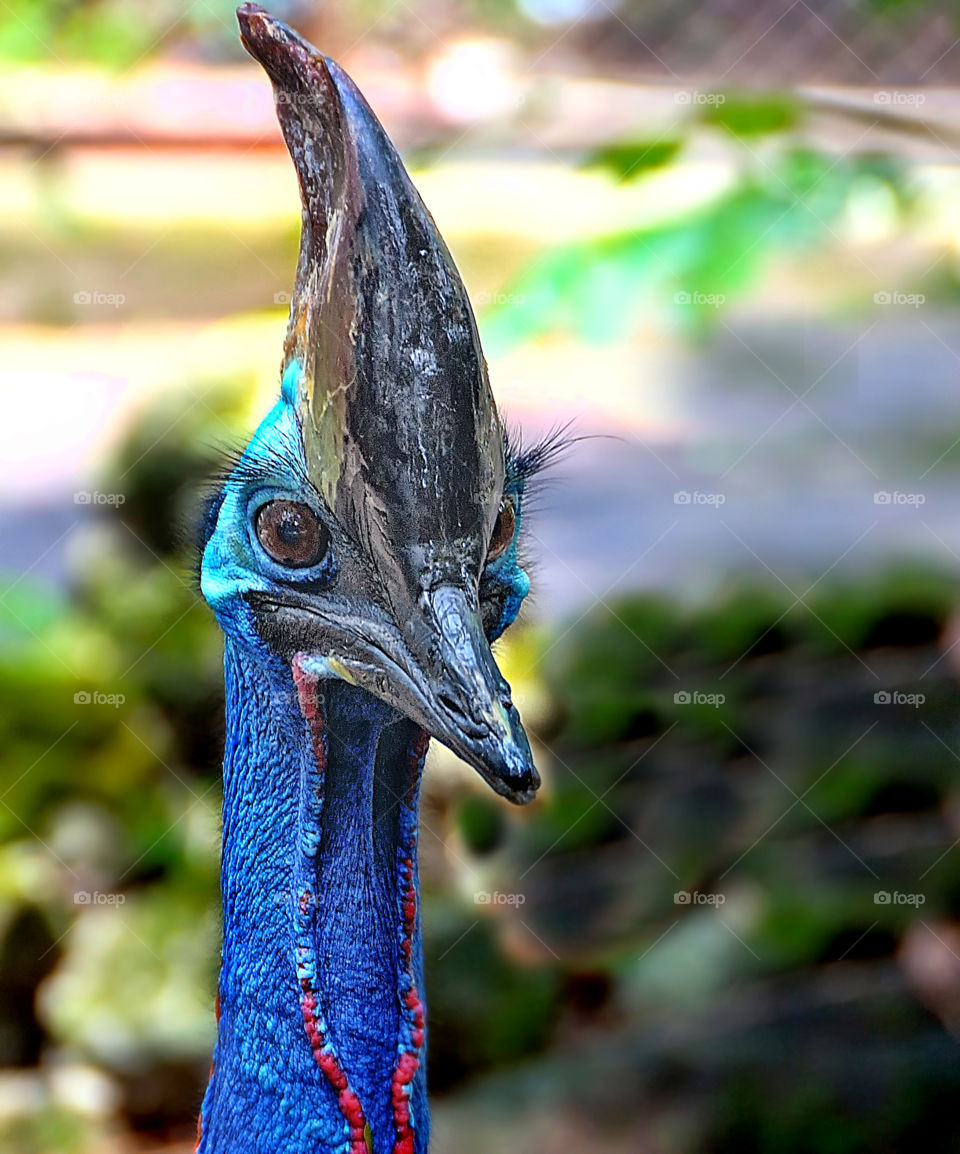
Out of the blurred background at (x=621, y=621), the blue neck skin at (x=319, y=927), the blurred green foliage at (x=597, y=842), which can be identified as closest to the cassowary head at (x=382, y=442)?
the blue neck skin at (x=319, y=927)

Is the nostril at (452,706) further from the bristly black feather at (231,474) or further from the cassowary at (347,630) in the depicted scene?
the bristly black feather at (231,474)

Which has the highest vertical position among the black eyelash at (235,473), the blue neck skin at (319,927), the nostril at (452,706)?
the black eyelash at (235,473)

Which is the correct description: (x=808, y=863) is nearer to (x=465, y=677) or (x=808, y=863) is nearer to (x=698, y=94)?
(x=698, y=94)

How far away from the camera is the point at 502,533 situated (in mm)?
1104

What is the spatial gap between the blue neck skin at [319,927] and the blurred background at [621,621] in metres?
0.54

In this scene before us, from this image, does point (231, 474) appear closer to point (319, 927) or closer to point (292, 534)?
point (292, 534)

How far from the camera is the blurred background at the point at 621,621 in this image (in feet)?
7.88

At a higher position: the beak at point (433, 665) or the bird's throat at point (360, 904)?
the beak at point (433, 665)

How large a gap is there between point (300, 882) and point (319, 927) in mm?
39

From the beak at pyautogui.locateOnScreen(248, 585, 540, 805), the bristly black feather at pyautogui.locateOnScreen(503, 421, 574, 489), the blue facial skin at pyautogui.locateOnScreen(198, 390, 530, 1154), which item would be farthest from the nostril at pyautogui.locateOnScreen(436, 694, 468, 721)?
the bristly black feather at pyautogui.locateOnScreen(503, 421, 574, 489)

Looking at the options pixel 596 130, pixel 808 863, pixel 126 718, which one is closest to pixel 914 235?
pixel 596 130

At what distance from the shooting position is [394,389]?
0.96m

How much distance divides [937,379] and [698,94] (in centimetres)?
110

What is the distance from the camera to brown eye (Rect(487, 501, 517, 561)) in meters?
1.10
